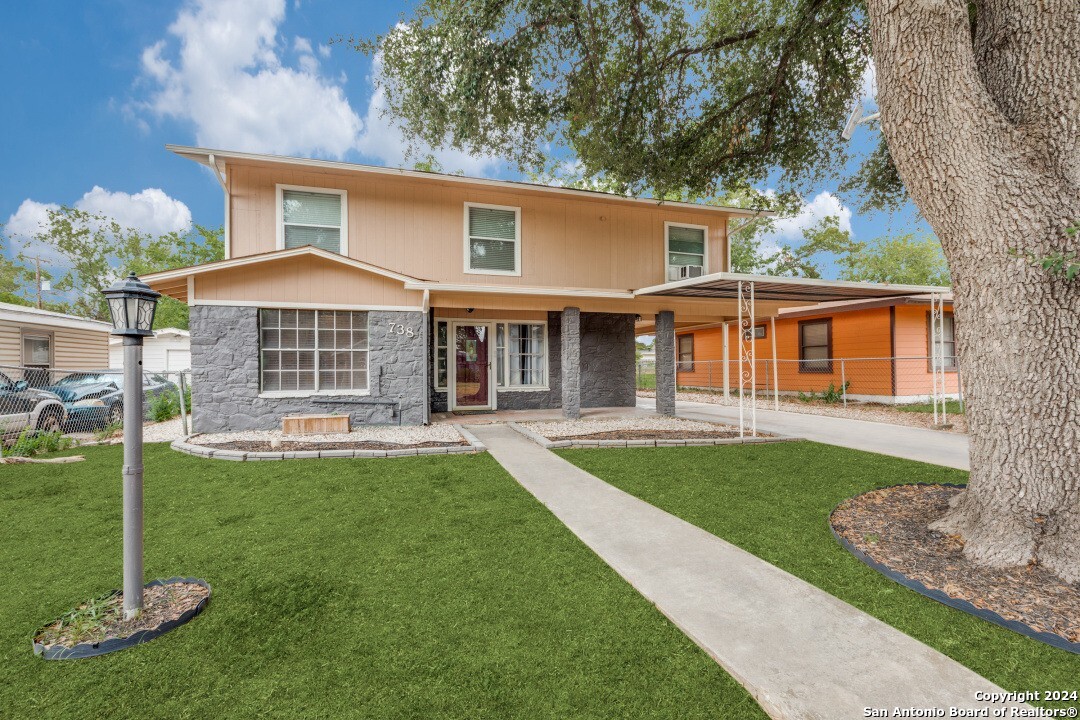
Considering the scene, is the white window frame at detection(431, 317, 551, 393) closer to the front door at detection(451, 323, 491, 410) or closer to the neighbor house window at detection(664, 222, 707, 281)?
the front door at detection(451, 323, 491, 410)

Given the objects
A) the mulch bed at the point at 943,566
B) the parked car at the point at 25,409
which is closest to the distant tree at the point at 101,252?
the parked car at the point at 25,409

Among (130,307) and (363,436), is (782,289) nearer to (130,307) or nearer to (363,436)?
(363,436)

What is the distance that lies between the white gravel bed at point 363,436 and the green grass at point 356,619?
2.81 m

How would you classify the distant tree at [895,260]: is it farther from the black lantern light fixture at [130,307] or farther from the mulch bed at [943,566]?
the black lantern light fixture at [130,307]

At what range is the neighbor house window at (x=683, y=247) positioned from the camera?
38.0 feet

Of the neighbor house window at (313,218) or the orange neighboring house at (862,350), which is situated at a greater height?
the neighbor house window at (313,218)

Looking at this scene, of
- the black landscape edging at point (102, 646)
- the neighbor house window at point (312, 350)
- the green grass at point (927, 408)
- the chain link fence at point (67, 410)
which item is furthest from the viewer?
the green grass at point (927, 408)

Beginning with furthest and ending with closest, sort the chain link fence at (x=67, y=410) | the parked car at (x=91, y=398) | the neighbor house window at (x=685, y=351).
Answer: the neighbor house window at (x=685, y=351)
the parked car at (x=91, y=398)
the chain link fence at (x=67, y=410)

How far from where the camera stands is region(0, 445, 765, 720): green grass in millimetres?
1967

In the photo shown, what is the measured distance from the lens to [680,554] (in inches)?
136

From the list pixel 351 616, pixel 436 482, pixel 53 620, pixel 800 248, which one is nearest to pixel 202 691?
pixel 351 616

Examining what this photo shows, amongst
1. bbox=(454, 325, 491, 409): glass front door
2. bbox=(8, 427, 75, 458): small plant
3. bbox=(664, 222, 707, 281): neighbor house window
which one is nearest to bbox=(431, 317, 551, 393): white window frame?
bbox=(454, 325, 491, 409): glass front door

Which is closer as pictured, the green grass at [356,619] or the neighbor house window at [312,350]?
the green grass at [356,619]

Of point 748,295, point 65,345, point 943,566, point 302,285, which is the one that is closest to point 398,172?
point 302,285
